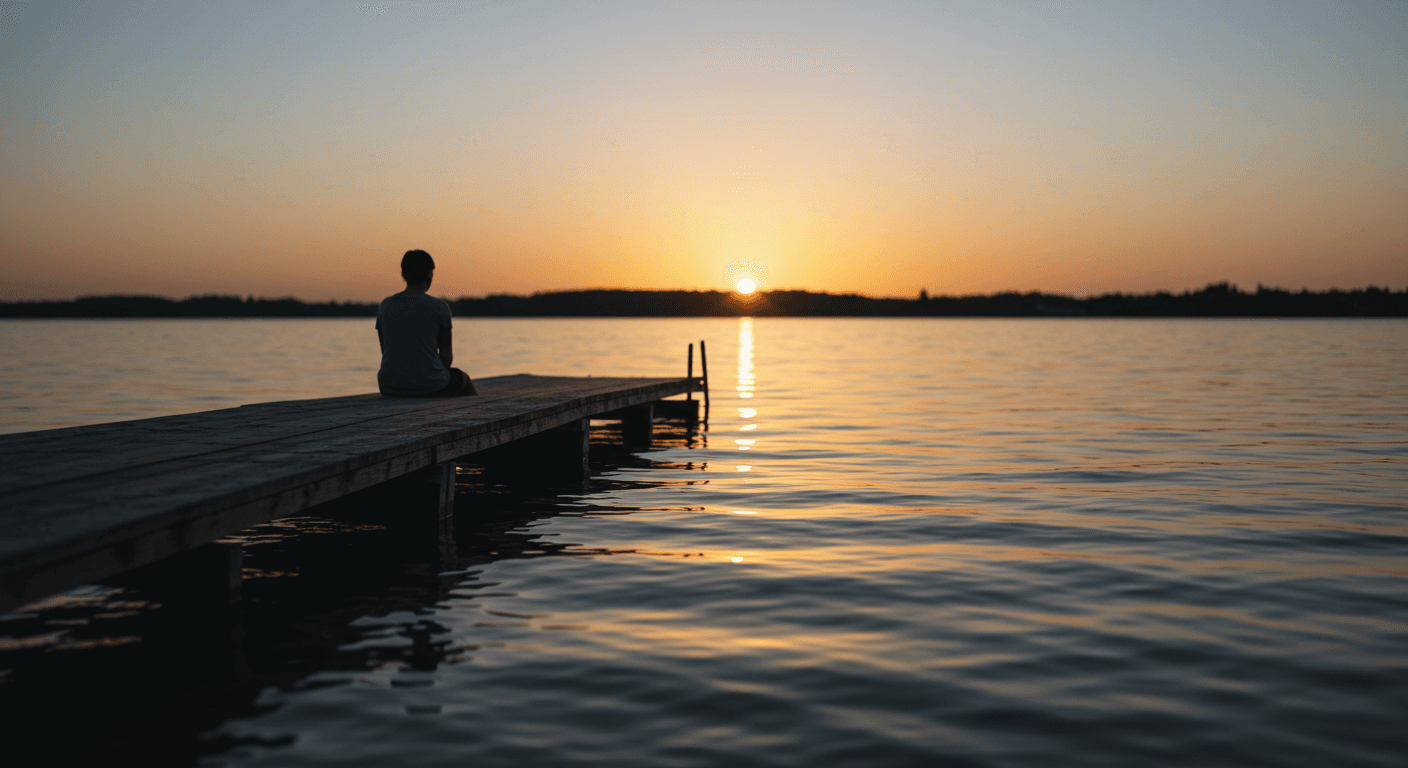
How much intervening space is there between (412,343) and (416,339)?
0.32ft

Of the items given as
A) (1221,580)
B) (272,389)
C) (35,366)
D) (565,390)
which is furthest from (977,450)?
(35,366)

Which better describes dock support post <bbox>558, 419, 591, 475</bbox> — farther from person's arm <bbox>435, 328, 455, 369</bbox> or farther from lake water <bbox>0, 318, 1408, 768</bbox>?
person's arm <bbox>435, 328, 455, 369</bbox>

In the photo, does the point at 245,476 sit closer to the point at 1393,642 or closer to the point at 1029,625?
the point at 1029,625

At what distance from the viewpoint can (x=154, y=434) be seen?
8281 mm

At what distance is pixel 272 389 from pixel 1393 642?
27896mm

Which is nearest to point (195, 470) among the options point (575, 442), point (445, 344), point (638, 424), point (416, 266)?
point (416, 266)

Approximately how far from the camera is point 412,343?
11.3 m

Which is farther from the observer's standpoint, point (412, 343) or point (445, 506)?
point (412, 343)

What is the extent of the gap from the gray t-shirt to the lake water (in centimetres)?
161

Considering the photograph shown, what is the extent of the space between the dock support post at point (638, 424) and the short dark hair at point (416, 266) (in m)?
7.85

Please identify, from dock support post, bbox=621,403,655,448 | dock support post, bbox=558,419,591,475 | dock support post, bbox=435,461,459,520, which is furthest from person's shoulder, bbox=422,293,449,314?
dock support post, bbox=621,403,655,448

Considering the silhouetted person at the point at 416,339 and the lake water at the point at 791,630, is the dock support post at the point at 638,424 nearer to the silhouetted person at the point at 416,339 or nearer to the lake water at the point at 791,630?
the lake water at the point at 791,630

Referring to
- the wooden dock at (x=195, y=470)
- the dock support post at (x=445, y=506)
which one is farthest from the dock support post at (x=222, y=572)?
the dock support post at (x=445, y=506)

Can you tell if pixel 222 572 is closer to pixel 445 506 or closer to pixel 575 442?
pixel 445 506
